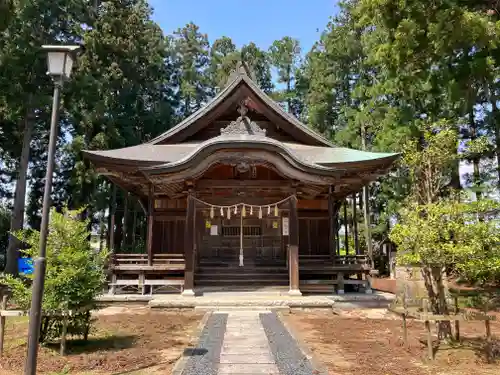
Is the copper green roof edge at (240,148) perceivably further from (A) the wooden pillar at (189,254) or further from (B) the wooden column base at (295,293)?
(B) the wooden column base at (295,293)

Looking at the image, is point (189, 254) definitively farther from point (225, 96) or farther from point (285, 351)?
point (285, 351)

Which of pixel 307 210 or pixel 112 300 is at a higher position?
pixel 307 210

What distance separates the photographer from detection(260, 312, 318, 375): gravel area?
548 cm

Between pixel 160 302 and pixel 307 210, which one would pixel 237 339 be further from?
pixel 307 210

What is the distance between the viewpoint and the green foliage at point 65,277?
6.64 meters

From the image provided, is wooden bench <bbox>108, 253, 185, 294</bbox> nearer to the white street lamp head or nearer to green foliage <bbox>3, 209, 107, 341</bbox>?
green foliage <bbox>3, 209, 107, 341</bbox>

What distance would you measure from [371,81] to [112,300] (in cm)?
2486

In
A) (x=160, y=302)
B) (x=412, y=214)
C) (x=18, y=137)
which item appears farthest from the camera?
(x=18, y=137)

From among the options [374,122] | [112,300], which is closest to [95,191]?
[112,300]

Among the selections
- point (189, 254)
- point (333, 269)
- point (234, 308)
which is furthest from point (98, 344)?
point (333, 269)

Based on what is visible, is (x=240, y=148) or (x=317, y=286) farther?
(x=317, y=286)

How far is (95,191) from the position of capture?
2352 centimetres

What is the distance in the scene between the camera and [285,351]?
6.54 meters

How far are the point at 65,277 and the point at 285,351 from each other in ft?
12.5
